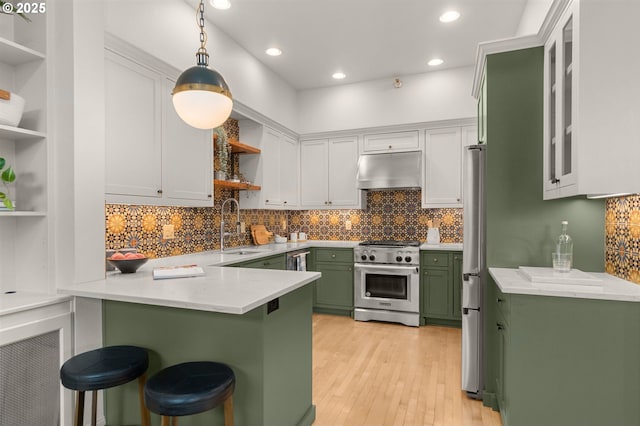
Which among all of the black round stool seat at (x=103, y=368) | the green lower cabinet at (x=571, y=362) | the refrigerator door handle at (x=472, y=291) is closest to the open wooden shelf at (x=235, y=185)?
the black round stool seat at (x=103, y=368)

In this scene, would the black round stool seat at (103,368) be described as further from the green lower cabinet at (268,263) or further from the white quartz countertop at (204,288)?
the green lower cabinet at (268,263)

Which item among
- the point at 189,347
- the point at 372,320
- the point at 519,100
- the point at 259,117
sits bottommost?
the point at 372,320

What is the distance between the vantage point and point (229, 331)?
1.79 m

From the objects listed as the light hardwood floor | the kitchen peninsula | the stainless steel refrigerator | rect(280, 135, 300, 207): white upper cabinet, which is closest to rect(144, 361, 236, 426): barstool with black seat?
the kitchen peninsula

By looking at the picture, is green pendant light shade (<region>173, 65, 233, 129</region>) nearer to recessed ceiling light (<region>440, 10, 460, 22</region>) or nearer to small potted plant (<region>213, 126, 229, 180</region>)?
small potted plant (<region>213, 126, 229, 180</region>)

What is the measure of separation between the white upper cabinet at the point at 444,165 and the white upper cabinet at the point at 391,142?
166 millimetres

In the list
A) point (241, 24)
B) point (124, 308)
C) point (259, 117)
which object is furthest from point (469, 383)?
point (241, 24)

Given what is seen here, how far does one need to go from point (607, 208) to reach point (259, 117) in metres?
3.37

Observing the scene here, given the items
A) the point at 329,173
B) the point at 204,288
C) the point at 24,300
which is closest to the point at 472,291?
the point at 204,288

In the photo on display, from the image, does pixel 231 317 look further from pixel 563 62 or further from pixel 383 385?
pixel 563 62

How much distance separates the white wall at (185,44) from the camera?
94.0 inches

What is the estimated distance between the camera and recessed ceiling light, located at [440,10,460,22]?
319 centimetres

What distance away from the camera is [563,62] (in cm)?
204

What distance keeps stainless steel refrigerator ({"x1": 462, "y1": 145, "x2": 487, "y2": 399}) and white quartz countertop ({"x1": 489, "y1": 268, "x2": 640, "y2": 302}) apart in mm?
466
